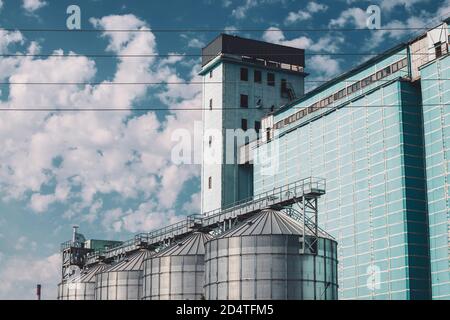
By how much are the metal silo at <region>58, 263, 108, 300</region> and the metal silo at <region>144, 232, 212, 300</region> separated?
70.5 feet

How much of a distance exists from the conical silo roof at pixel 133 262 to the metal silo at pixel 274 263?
76.0 feet

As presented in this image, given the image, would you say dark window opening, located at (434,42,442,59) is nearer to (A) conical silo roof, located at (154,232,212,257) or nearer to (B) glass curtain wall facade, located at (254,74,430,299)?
(B) glass curtain wall facade, located at (254,74,430,299)

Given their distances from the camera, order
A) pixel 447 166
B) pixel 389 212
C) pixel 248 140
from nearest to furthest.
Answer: pixel 447 166, pixel 389 212, pixel 248 140

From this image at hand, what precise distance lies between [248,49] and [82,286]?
153 ft

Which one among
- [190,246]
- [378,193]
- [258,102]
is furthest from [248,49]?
[190,246]

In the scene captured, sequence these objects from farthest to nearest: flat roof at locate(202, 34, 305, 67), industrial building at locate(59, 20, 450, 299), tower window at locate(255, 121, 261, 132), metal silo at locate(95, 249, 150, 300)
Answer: flat roof at locate(202, 34, 305, 67) → tower window at locate(255, 121, 261, 132) → metal silo at locate(95, 249, 150, 300) → industrial building at locate(59, 20, 450, 299)

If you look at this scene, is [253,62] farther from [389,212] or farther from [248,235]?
[248,235]

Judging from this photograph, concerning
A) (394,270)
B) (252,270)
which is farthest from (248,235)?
(394,270)

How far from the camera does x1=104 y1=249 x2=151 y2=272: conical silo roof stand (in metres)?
81.3

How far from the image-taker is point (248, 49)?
116 meters

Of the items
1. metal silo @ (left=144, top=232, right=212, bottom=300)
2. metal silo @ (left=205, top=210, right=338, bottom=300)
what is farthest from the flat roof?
metal silo @ (left=205, top=210, right=338, bottom=300)

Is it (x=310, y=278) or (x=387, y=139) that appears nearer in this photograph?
(x=310, y=278)
